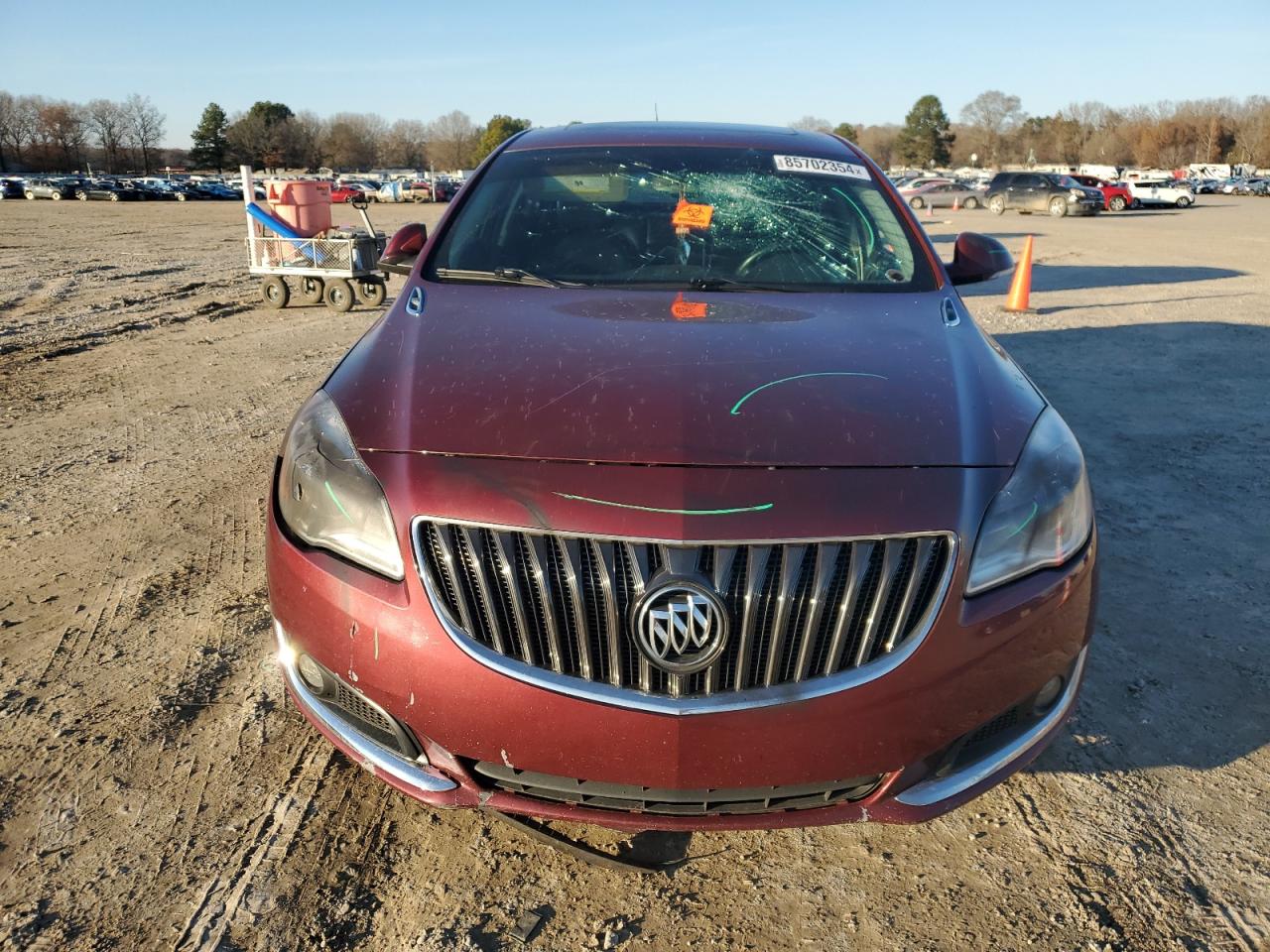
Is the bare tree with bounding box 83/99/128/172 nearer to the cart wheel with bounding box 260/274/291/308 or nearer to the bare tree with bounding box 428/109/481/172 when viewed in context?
the bare tree with bounding box 428/109/481/172

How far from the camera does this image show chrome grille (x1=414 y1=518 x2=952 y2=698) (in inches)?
71.1

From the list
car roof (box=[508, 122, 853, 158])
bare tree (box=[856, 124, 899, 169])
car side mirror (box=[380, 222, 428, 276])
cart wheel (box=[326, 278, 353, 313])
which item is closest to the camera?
car side mirror (box=[380, 222, 428, 276])

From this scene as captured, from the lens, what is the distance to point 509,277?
3.02 metres

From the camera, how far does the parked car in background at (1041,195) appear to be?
118 feet

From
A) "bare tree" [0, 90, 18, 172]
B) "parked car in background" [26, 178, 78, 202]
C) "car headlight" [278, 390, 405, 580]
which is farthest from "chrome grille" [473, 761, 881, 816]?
"bare tree" [0, 90, 18, 172]

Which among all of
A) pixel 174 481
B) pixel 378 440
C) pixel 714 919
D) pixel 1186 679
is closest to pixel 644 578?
pixel 378 440

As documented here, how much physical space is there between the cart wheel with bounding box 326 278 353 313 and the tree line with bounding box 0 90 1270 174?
8993 centimetres

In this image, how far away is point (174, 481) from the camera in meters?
4.80

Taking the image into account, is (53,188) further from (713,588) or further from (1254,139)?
(1254,139)

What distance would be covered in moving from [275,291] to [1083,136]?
124 m

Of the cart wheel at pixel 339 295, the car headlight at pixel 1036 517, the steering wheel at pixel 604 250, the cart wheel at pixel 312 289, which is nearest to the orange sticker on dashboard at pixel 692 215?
the steering wheel at pixel 604 250

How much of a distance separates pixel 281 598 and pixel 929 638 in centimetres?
140

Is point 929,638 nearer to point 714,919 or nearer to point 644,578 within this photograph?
point 644,578

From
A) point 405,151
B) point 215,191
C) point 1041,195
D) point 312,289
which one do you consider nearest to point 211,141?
point 405,151
